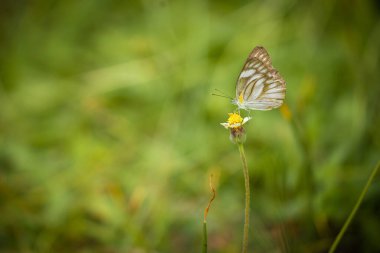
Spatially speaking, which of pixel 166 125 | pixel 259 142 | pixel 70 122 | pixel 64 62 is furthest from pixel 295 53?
pixel 64 62

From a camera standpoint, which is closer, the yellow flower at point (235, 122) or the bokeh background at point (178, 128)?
the yellow flower at point (235, 122)

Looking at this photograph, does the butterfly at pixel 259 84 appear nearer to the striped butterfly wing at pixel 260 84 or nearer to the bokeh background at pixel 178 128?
the striped butterfly wing at pixel 260 84

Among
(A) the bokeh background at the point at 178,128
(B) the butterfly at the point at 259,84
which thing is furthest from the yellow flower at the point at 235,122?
(A) the bokeh background at the point at 178,128

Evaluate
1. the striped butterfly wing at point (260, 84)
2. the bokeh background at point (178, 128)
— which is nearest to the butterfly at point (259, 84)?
the striped butterfly wing at point (260, 84)

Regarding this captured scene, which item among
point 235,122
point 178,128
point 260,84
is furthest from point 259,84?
point 178,128

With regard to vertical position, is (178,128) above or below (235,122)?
above

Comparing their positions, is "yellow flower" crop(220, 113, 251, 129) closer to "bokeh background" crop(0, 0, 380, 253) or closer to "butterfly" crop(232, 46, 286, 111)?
"butterfly" crop(232, 46, 286, 111)

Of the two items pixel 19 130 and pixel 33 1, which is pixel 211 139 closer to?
pixel 19 130

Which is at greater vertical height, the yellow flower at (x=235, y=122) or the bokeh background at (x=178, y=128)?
the bokeh background at (x=178, y=128)

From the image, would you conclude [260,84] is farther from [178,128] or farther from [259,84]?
[178,128]
